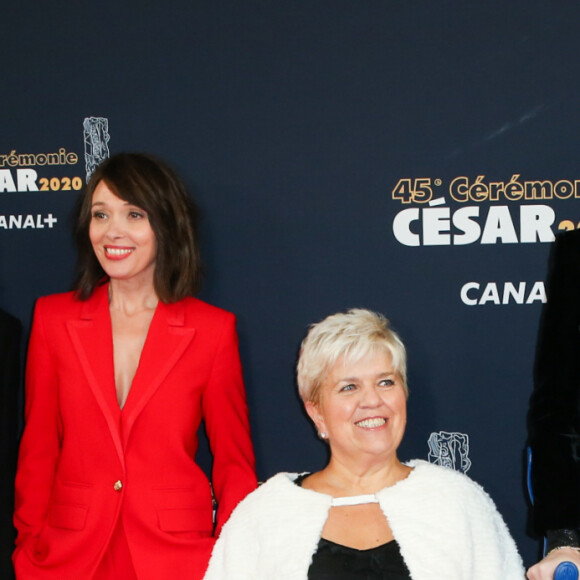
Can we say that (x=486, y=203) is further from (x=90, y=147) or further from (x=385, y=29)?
(x=90, y=147)

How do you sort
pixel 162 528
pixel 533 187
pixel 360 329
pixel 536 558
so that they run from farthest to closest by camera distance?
pixel 536 558
pixel 533 187
pixel 162 528
pixel 360 329

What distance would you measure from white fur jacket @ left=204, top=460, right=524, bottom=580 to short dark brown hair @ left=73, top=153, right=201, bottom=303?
68cm

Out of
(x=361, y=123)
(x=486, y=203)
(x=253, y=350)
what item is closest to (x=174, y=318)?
(x=253, y=350)

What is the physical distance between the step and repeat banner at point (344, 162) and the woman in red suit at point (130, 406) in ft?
1.24

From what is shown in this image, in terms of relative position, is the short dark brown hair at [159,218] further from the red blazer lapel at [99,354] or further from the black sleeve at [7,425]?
the black sleeve at [7,425]

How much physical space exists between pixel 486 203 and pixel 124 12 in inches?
54.1

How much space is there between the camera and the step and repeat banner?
9.00 ft

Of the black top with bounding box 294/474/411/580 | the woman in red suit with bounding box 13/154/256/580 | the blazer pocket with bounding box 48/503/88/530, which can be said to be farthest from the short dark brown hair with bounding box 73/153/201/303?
the black top with bounding box 294/474/411/580

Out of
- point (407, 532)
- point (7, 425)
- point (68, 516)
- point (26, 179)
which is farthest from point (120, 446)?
point (26, 179)

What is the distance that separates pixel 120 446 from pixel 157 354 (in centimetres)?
28

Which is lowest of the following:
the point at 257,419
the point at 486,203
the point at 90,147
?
the point at 257,419

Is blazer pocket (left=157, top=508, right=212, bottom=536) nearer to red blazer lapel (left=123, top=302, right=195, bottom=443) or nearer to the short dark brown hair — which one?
red blazer lapel (left=123, top=302, right=195, bottom=443)

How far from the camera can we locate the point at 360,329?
2.24 m

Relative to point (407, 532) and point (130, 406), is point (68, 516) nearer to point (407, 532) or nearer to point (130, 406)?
point (130, 406)
